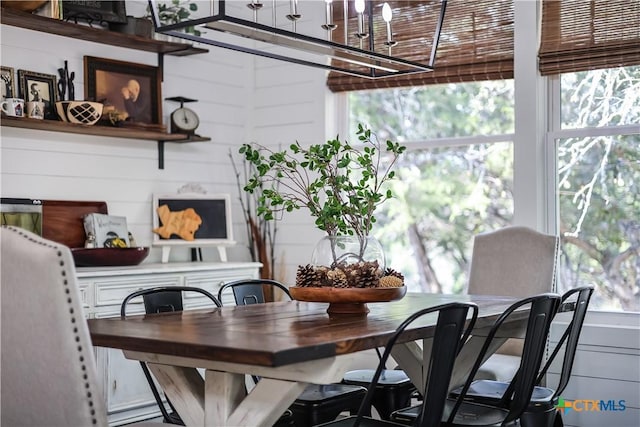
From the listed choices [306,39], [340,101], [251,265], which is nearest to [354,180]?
[340,101]

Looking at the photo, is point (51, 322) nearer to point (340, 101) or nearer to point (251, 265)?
point (251, 265)

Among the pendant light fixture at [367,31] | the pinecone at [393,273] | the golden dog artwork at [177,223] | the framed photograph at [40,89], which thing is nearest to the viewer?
the pinecone at [393,273]

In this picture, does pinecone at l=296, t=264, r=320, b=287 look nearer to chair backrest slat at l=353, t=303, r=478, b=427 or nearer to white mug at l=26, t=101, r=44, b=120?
chair backrest slat at l=353, t=303, r=478, b=427

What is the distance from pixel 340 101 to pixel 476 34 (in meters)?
1.02

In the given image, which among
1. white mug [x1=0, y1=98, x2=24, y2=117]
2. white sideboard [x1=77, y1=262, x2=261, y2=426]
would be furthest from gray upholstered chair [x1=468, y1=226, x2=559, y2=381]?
white mug [x1=0, y1=98, x2=24, y2=117]

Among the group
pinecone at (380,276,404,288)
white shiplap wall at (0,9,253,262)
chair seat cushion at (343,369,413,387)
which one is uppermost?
white shiplap wall at (0,9,253,262)

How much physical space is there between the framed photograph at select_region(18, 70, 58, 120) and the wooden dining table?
1.89 meters

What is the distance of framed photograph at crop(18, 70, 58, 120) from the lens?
13.9ft

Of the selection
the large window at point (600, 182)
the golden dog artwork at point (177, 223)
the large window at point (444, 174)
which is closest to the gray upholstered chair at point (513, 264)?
the large window at point (600, 182)

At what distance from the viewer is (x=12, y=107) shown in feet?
13.4

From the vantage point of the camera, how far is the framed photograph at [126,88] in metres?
4.59

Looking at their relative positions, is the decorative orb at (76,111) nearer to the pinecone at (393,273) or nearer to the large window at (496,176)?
the large window at (496,176)

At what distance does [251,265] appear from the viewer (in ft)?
16.1

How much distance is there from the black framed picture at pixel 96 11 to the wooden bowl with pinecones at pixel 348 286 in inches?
89.4
